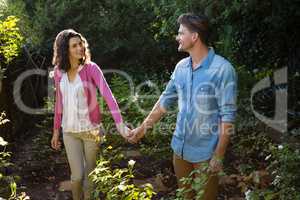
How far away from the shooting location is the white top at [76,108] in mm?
4273

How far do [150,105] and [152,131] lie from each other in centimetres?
91

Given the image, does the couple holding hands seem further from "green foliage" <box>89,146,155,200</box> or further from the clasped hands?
"green foliage" <box>89,146,155,200</box>

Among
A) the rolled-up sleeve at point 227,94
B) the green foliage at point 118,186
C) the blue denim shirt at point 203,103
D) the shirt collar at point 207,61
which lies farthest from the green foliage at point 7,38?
the rolled-up sleeve at point 227,94

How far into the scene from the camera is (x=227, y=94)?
10.8 ft

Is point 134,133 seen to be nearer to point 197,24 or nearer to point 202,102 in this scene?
point 202,102

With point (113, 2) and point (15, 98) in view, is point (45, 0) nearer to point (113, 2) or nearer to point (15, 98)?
point (113, 2)

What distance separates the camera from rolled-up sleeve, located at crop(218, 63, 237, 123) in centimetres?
330

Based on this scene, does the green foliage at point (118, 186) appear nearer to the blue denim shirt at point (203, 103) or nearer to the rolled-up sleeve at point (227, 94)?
the blue denim shirt at point (203, 103)

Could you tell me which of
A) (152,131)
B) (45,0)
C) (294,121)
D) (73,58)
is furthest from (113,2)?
(73,58)

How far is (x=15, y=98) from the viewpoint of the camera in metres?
6.92

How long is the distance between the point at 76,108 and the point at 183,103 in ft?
3.75

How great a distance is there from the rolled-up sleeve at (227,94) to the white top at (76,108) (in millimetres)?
1431

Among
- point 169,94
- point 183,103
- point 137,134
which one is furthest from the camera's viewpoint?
point 137,134

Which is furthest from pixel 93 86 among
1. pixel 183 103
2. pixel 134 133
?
pixel 183 103
